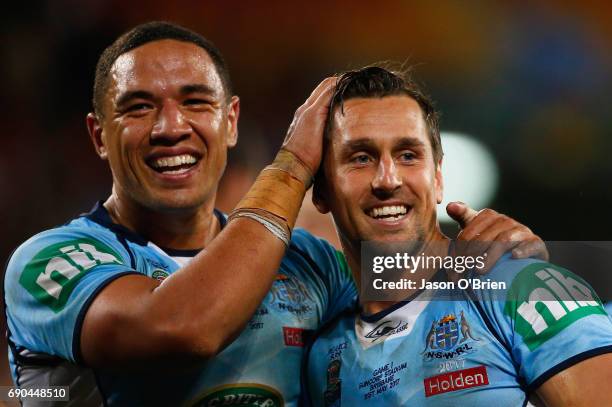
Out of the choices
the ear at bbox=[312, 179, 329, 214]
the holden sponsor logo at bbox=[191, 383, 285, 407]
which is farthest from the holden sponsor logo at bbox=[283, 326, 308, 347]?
the ear at bbox=[312, 179, 329, 214]

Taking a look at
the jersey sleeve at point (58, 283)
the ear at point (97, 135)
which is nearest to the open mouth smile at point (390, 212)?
the jersey sleeve at point (58, 283)

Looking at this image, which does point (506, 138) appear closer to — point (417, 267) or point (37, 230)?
point (417, 267)

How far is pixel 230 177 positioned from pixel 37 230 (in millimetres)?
635

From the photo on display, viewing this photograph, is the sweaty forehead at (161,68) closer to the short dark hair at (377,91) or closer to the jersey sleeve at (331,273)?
the short dark hair at (377,91)

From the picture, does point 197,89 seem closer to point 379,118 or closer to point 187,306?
point 379,118

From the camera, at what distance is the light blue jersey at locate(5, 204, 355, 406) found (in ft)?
5.64

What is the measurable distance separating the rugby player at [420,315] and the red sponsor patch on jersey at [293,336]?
0.14ft

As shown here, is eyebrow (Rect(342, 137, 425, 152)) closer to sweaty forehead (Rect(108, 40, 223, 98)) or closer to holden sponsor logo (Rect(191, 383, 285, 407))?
sweaty forehead (Rect(108, 40, 223, 98))

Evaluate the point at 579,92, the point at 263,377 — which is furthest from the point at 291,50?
the point at 263,377

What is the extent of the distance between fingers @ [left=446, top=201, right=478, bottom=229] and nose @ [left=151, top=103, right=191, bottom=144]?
2.47 ft

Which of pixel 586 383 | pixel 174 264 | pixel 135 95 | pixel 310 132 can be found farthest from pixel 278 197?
pixel 586 383

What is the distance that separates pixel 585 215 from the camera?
2.19 meters

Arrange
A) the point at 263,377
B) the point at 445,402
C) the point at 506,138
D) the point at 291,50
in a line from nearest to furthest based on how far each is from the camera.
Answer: the point at 445,402 → the point at 263,377 → the point at 506,138 → the point at 291,50

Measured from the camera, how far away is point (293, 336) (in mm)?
1973
